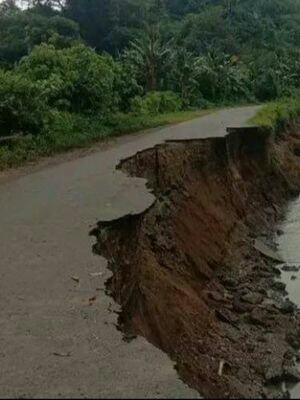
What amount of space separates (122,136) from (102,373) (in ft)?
51.9

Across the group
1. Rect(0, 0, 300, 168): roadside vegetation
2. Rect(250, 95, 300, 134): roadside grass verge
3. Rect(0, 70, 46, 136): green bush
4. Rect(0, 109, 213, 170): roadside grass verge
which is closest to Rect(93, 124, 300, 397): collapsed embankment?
Rect(0, 109, 213, 170): roadside grass verge

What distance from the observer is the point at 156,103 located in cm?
2822

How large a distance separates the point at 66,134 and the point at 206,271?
26.5 feet

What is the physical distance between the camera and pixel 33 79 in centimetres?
1950

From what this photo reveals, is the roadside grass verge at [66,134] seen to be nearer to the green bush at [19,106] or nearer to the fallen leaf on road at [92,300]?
the green bush at [19,106]

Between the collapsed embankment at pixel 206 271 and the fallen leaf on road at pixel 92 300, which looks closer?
the fallen leaf on road at pixel 92 300

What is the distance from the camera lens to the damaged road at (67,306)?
15.4 feet

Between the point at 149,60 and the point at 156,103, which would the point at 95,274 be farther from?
the point at 149,60

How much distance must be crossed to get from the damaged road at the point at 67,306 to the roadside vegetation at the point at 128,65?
4.73 meters

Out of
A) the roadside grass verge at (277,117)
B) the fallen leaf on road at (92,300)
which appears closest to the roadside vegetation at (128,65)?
the roadside grass verge at (277,117)

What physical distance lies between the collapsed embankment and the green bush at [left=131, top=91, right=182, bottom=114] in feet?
20.7

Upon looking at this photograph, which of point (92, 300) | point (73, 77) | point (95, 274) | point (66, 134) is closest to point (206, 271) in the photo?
point (95, 274)

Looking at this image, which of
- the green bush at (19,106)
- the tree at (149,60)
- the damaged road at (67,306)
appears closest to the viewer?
the damaged road at (67,306)

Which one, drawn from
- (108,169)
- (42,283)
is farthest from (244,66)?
(42,283)
